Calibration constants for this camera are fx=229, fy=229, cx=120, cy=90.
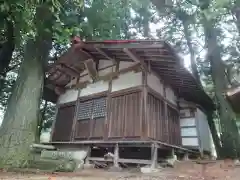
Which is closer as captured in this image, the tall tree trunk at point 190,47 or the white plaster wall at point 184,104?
the white plaster wall at point 184,104

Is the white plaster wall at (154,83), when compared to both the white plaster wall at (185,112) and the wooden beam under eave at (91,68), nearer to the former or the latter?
the white plaster wall at (185,112)

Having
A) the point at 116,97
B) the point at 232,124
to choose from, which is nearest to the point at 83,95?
the point at 116,97

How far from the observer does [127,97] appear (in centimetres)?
859

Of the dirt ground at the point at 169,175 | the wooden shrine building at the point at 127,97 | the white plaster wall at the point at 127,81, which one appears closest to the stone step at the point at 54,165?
the dirt ground at the point at 169,175

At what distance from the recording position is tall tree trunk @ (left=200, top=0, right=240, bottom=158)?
937 cm

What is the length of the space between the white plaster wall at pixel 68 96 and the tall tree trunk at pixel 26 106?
8.14 ft

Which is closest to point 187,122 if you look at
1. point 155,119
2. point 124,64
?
point 155,119

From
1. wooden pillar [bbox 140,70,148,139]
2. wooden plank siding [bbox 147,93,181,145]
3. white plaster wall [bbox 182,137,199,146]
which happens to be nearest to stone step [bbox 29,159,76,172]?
wooden pillar [bbox 140,70,148,139]

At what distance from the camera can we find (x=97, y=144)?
859 centimetres

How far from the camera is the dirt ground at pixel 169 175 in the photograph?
5664mm

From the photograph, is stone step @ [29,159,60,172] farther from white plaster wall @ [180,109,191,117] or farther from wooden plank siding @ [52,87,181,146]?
white plaster wall @ [180,109,191,117]

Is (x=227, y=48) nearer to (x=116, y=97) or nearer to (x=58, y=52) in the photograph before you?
(x=116, y=97)

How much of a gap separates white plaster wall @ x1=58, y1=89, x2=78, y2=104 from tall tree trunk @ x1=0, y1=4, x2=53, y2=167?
248 centimetres

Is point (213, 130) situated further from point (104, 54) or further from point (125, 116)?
point (104, 54)
